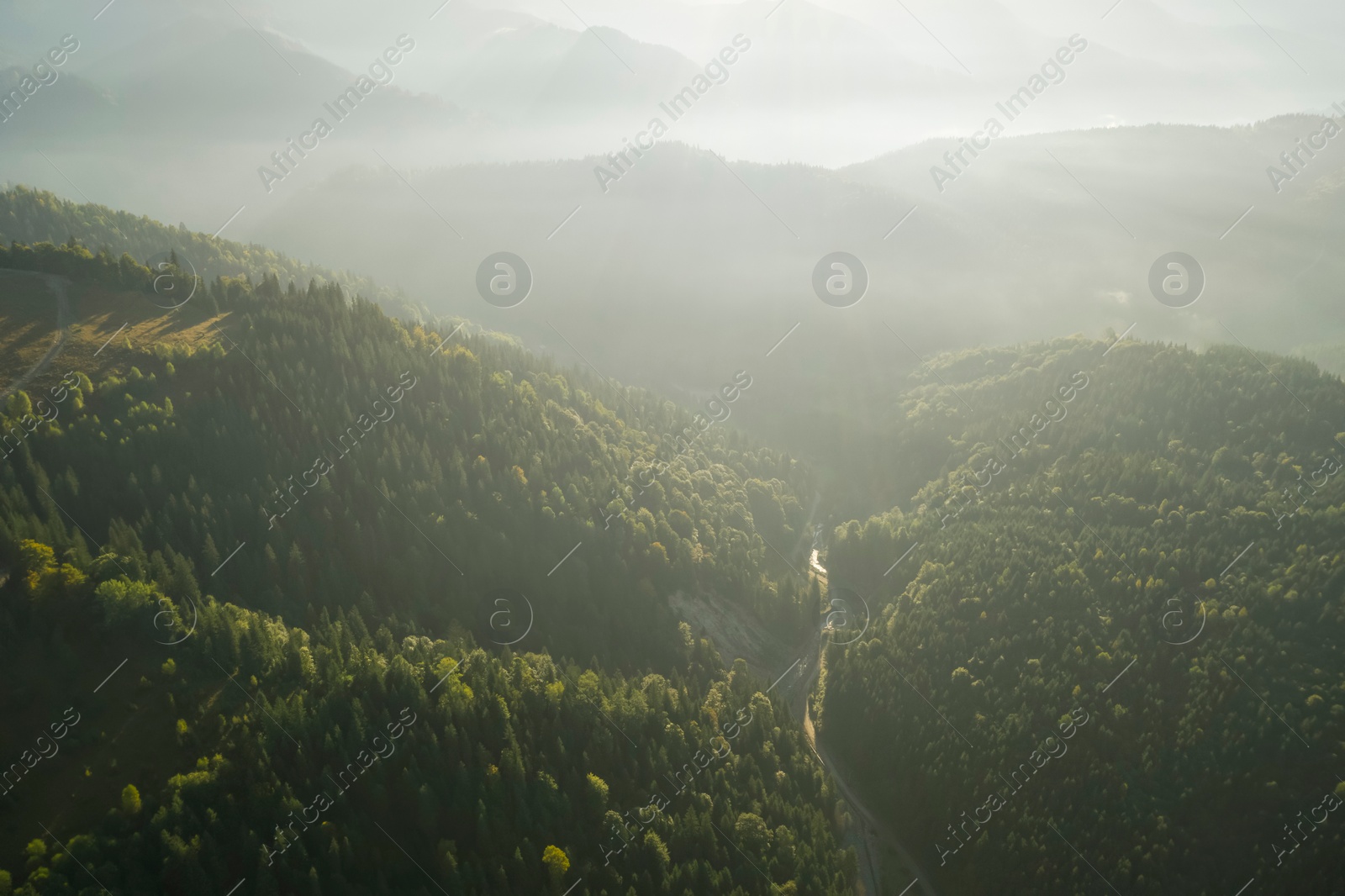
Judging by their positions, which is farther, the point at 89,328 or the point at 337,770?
the point at 89,328

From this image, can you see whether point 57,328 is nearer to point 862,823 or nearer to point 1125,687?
point 862,823

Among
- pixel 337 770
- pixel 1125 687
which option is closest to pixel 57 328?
pixel 337 770

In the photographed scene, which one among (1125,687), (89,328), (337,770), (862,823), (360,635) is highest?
(89,328)

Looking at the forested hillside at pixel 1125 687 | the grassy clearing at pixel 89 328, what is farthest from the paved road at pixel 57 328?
the forested hillside at pixel 1125 687

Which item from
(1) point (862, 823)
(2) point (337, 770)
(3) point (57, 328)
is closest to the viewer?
(2) point (337, 770)

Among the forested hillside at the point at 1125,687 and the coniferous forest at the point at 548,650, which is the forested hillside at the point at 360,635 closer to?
the coniferous forest at the point at 548,650

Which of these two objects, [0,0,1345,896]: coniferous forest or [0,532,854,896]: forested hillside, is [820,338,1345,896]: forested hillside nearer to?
[0,0,1345,896]: coniferous forest

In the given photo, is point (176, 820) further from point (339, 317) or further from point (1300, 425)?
point (1300, 425)
